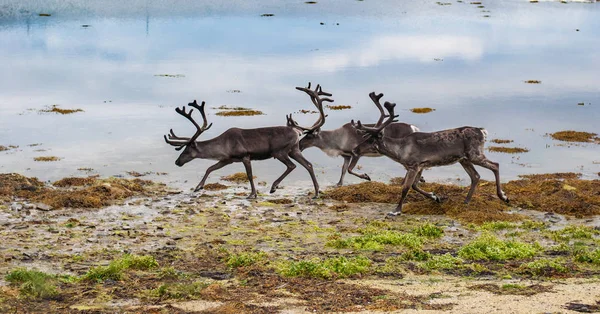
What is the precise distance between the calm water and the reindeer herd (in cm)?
69

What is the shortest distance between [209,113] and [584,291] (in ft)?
54.5

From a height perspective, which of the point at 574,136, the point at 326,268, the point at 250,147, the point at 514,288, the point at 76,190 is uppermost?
the point at 250,147

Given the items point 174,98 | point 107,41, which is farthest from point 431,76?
point 107,41

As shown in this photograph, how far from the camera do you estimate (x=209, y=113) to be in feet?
80.1

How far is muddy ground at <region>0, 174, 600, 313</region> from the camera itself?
8953 mm

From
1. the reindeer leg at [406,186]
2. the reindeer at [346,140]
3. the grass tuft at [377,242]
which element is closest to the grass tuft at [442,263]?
the grass tuft at [377,242]

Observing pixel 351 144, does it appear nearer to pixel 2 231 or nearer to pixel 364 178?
pixel 364 178

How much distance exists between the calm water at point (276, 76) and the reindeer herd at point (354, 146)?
0.69 metres

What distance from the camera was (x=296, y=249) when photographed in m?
11.8

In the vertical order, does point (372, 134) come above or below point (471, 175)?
above

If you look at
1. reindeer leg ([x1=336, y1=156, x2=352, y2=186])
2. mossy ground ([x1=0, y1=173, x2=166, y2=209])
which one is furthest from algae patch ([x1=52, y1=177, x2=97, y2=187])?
reindeer leg ([x1=336, y1=156, x2=352, y2=186])

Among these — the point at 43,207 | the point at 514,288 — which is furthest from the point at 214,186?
the point at 514,288

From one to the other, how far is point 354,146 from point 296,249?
602 centimetres

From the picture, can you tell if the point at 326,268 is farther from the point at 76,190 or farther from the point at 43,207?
the point at 76,190
